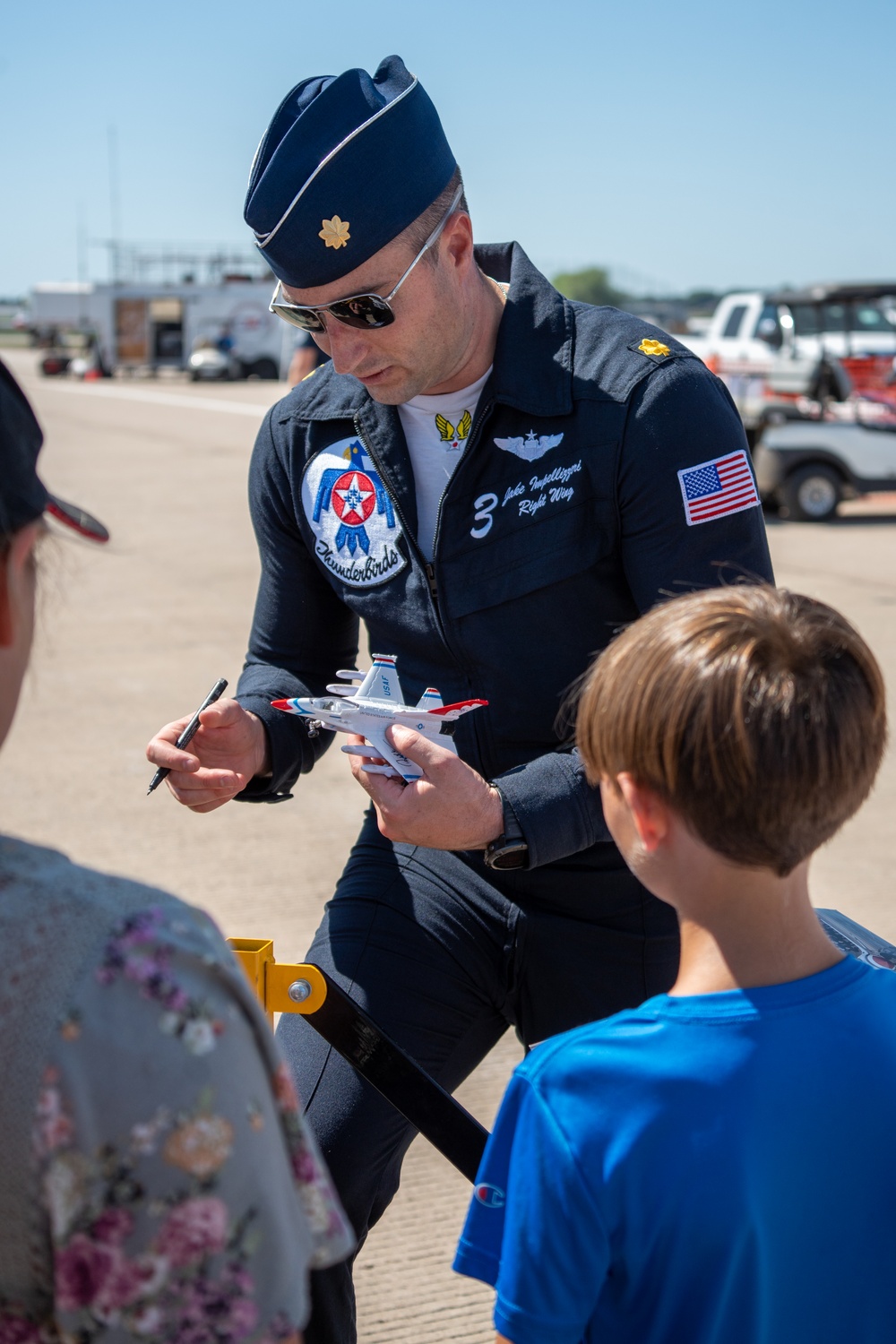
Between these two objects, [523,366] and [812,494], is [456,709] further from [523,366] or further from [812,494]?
[812,494]

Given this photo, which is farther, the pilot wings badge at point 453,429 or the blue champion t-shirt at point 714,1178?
the pilot wings badge at point 453,429

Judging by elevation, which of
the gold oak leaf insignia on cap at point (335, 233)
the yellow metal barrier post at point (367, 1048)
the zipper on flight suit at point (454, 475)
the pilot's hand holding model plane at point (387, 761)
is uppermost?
the gold oak leaf insignia on cap at point (335, 233)

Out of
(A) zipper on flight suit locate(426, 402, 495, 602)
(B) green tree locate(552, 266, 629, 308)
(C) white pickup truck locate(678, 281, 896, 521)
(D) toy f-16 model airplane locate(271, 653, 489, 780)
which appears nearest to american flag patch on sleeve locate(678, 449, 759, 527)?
(A) zipper on flight suit locate(426, 402, 495, 602)

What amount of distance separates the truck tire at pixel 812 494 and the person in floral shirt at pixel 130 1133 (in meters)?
12.3

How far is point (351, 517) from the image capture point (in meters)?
2.46

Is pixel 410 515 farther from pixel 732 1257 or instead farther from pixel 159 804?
pixel 159 804

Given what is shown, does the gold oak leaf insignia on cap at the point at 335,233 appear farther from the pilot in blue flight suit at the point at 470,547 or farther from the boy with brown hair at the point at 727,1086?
the boy with brown hair at the point at 727,1086

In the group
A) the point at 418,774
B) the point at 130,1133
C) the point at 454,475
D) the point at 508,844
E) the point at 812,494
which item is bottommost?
the point at 812,494

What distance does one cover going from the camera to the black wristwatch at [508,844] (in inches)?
82.6

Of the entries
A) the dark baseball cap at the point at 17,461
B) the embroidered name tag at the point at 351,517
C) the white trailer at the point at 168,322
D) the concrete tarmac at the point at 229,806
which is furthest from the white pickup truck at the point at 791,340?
the white trailer at the point at 168,322

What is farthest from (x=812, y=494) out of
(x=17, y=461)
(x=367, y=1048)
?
(x=17, y=461)

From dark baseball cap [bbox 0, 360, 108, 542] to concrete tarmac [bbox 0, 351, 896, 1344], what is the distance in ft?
0.34

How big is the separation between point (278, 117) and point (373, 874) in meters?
1.33

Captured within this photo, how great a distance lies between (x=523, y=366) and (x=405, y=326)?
217 millimetres
